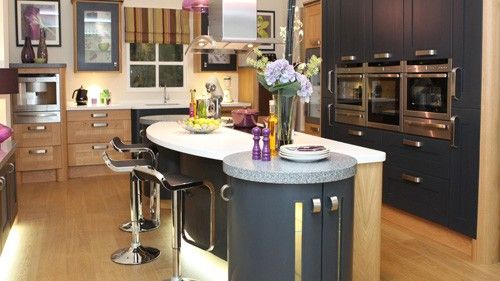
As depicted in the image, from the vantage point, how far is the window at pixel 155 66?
24.8 feet

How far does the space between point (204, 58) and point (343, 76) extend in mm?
2948

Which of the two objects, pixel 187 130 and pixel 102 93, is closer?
pixel 187 130

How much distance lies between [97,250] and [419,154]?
2606mm

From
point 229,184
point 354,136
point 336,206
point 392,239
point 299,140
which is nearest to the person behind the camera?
point 336,206

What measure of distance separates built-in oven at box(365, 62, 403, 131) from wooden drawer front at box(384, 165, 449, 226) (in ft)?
1.33

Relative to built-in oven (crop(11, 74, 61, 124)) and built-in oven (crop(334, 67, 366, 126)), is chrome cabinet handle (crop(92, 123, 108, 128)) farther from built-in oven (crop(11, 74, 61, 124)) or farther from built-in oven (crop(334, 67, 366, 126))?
built-in oven (crop(334, 67, 366, 126))

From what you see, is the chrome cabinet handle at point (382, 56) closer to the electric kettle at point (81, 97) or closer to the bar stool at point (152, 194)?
the bar stool at point (152, 194)

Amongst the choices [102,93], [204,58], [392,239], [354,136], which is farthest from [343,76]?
[102,93]

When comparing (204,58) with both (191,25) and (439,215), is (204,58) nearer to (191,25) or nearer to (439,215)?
(191,25)

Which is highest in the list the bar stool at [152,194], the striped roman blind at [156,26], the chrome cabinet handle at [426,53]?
the striped roman blind at [156,26]

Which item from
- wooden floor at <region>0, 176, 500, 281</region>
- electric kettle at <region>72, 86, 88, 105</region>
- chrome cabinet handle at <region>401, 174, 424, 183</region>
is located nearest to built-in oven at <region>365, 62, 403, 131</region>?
Answer: chrome cabinet handle at <region>401, 174, 424, 183</region>

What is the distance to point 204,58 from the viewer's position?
773 cm

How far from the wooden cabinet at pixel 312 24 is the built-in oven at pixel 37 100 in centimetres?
305

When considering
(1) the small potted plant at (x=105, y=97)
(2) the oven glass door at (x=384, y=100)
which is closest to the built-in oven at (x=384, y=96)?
(2) the oven glass door at (x=384, y=100)
